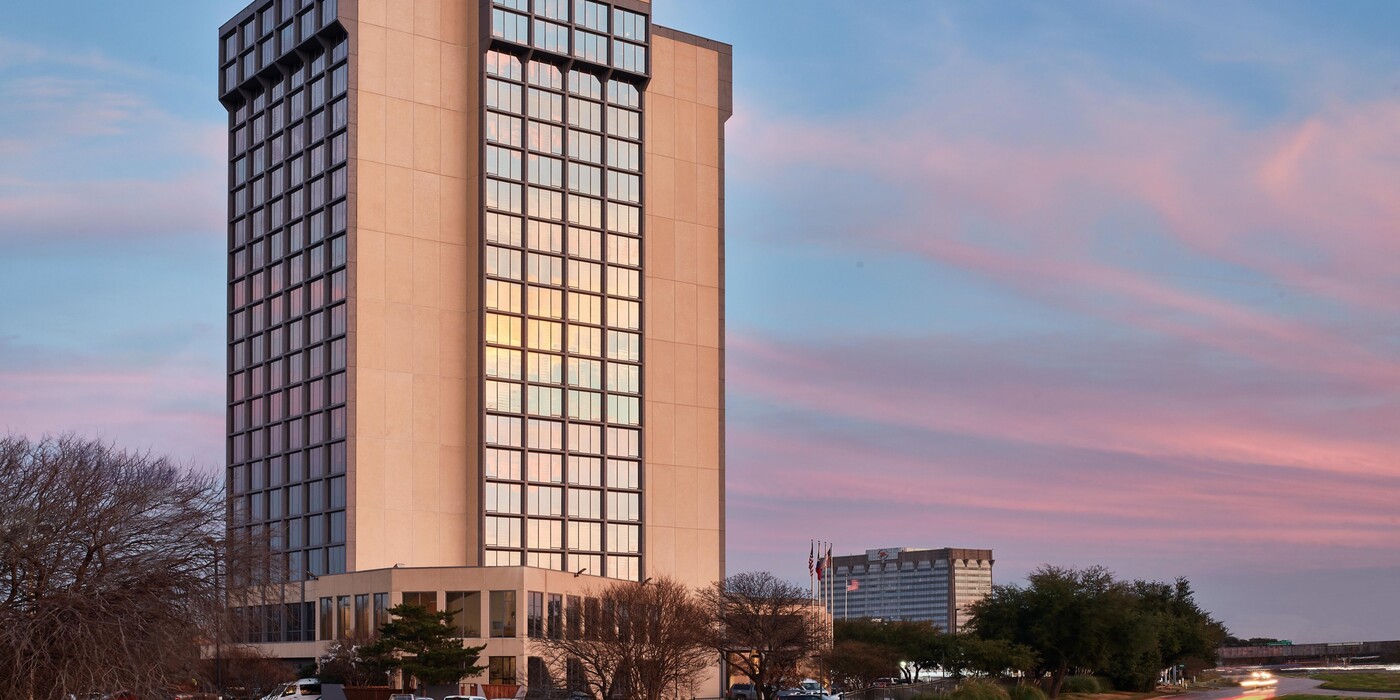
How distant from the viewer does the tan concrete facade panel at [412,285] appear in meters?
A: 142

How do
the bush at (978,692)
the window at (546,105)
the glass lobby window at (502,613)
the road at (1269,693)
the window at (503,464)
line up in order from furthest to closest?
the window at (546,105), the window at (503,464), the glass lobby window at (502,613), the road at (1269,693), the bush at (978,692)

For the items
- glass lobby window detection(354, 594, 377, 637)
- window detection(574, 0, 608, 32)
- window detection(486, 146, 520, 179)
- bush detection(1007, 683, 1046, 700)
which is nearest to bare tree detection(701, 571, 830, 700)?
bush detection(1007, 683, 1046, 700)

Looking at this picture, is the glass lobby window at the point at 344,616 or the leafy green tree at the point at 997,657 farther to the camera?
the glass lobby window at the point at 344,616

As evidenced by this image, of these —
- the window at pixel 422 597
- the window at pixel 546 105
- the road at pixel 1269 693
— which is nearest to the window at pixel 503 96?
the window at pixel 546 105

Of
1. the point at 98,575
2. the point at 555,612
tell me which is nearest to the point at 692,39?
the point at 555,612

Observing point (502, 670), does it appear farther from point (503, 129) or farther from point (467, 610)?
point (503, 129)

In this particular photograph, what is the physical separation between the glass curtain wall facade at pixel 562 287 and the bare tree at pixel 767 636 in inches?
1591

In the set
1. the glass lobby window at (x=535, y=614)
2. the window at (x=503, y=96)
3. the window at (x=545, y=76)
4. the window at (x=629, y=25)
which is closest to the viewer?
the glass lobby window at (x=535, y=614)

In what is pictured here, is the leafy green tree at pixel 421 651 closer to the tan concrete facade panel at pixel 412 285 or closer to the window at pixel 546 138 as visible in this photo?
the tan concrete facade panel at pixel 412 285

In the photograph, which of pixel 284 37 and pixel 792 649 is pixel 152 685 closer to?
pixel 792 649

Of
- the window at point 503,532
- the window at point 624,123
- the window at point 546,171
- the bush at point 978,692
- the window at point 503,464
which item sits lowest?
the bush at point 978,692

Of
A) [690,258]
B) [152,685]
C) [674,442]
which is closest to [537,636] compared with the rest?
[674,442]

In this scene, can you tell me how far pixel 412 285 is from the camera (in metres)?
146

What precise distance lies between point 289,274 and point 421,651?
6299 cm
